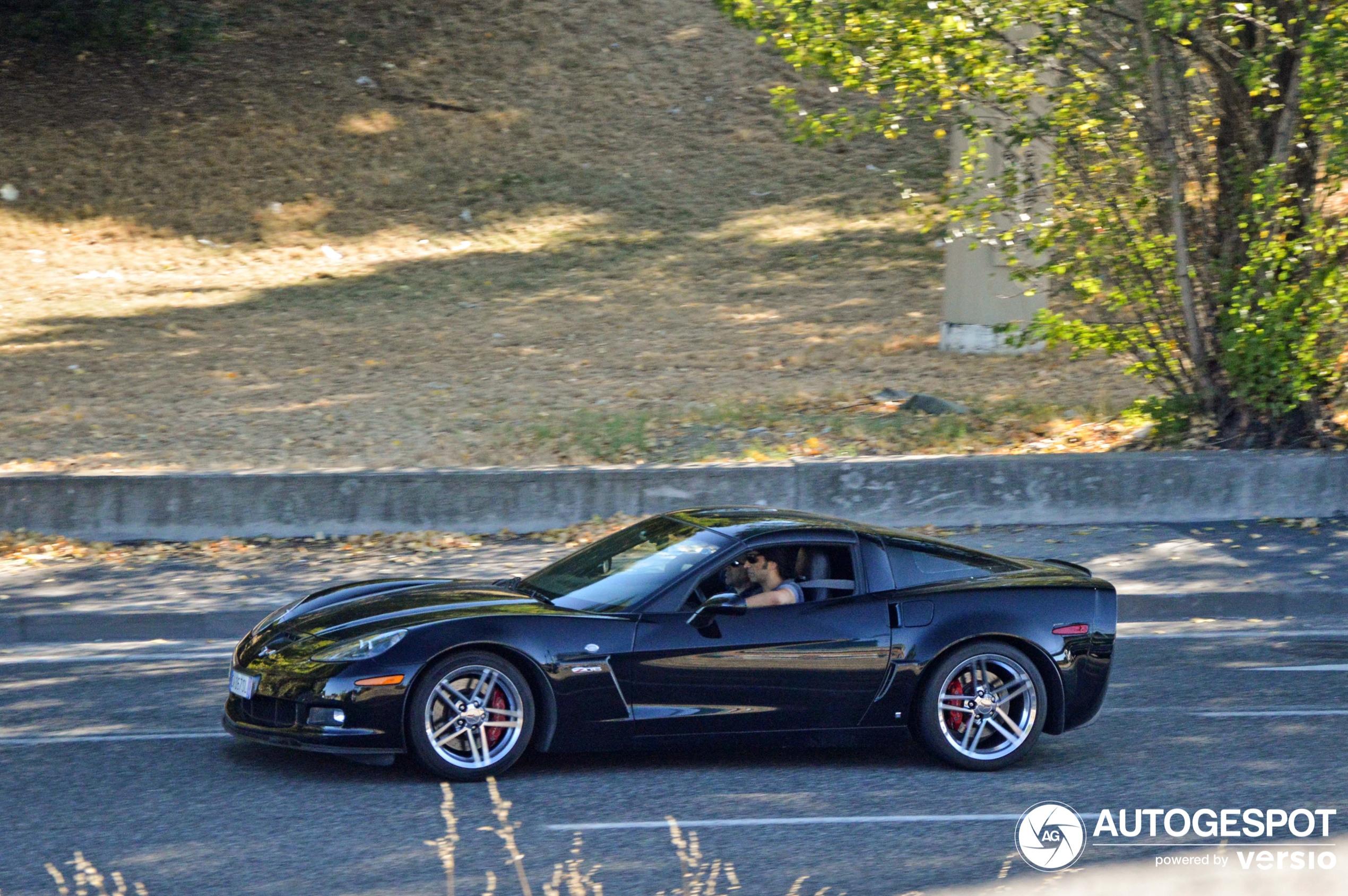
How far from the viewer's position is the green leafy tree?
1185 centimetres

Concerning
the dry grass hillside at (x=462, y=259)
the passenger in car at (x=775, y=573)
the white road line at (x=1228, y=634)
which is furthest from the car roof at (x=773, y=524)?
the dry grass hillside at (x=462, y=259)

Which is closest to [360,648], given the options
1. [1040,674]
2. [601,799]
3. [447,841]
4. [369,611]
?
[369,611]

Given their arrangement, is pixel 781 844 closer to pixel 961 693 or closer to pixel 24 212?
pixel 961 693

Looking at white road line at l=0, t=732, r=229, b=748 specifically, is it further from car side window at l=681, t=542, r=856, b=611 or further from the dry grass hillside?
the dry grass hillside

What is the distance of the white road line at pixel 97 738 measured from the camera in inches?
258

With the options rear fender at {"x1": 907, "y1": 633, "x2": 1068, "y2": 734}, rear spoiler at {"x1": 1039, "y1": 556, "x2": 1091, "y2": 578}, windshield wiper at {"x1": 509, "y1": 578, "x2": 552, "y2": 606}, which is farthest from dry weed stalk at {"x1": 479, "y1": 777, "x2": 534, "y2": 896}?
rear spoiler at {"x1": 1039, "y1": 556, "x2": 1091, "y2": 578}

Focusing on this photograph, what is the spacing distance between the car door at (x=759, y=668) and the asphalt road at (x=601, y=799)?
0.29 meters

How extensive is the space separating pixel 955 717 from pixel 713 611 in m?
1.27

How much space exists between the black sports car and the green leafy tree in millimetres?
6432

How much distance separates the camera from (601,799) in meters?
5.75

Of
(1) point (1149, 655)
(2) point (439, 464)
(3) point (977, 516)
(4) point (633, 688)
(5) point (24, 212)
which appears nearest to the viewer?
(4) point (633, 688)

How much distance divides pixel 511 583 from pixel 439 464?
219 inches

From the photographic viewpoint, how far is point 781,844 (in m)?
5.21

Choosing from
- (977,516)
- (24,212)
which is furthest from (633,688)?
(24,212)
